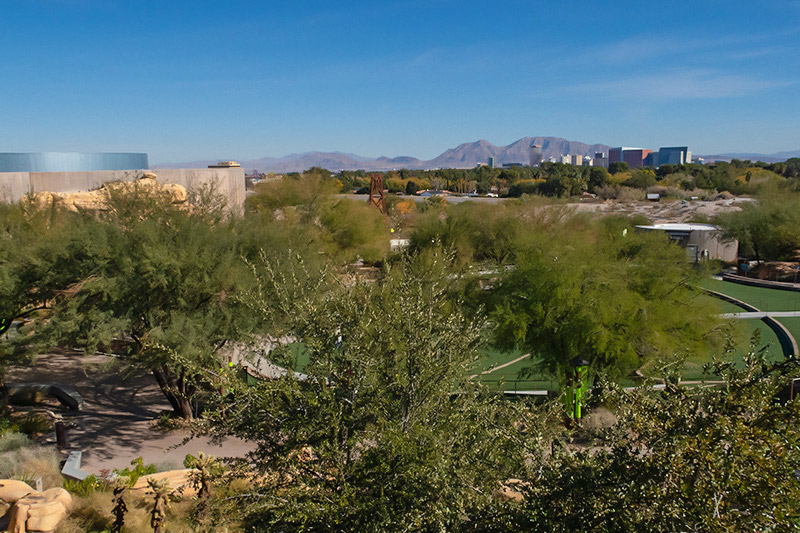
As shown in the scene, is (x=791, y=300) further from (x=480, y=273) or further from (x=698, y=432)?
(x=698, y=432)

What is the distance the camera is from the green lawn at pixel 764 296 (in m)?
28.9

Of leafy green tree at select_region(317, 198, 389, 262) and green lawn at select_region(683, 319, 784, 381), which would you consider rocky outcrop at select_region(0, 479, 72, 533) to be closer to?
green lawn at select_region(683, 319, 784, 381)

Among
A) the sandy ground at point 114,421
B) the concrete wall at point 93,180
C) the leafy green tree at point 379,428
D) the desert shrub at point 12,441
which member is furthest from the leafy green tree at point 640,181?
the desert shrub at point 12,441

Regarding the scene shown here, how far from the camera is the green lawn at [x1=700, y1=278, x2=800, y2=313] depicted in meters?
28.9

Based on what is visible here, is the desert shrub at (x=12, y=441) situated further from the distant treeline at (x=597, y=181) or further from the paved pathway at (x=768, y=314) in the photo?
the distant treeline at (x=597, y=181)

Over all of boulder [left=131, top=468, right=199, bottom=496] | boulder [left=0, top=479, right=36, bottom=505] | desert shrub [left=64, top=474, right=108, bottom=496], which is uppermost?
boulder [left=0, top=479, right=36, bottom=505]

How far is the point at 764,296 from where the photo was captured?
31672 millimetres

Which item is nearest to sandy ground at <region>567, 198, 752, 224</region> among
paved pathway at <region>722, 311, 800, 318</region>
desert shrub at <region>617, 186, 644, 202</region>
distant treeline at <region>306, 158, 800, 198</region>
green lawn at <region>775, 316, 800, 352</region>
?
desert shrub at <region>617, 186, 644, 202</region>

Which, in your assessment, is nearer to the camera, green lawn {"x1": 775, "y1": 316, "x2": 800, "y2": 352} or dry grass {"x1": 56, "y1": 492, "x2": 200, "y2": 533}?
dry grass {"x1": 56, "y1": 492, "x2": 200, "y2": 533}

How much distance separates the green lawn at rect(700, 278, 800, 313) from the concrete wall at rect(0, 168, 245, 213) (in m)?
27.2

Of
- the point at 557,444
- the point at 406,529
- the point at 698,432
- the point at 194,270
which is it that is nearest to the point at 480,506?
the point at 406,529

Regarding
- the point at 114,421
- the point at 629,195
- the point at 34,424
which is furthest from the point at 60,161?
the point at 629,195

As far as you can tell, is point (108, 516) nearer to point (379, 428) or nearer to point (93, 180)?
point (379, 428)

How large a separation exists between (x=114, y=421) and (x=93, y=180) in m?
21.5
